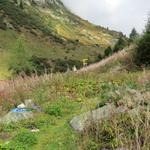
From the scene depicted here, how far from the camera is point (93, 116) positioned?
1074 cm

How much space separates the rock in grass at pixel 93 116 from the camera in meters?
10.3

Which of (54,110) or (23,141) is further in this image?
(54,110)

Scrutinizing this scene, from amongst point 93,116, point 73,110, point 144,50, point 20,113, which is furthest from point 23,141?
point 144,50

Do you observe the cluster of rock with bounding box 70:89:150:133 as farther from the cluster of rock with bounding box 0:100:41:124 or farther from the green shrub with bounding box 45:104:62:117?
the cluster of rock with bounding box 0:100:41:124

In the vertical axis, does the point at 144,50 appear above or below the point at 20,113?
above

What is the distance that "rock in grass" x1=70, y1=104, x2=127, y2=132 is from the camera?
10266 mm

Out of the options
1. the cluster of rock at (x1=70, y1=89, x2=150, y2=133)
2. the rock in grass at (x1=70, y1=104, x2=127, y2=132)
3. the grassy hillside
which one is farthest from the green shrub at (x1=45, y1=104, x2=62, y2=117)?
the cluster of rock at (x1=70, y1=89, x2=150, y2=133)

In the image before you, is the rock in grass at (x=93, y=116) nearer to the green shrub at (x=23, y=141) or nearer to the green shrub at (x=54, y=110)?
the green shrub at (x=23, y=141)

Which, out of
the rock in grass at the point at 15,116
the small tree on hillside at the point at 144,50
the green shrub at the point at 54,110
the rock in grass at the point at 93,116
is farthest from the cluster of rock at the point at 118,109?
the small tree on hillside at the point at 144,50

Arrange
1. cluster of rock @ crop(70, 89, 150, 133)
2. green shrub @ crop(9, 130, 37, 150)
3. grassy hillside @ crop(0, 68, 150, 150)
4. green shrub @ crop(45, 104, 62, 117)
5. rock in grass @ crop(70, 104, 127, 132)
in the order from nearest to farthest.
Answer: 1. grassy hillside @ crop(0, 68, 150, 150)
2. cluster of rock @ crop(70, 89, 150, 133)
3. rock in grass @ crop(70, 104, 127, 132)
4. green shrub @ crop(9, 130, 37, 150)
5. green shrub @ crop(45, 104, 62, 117)

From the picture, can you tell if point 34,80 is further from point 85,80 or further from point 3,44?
point 3,44

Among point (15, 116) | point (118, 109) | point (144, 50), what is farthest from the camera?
point (144, 50)

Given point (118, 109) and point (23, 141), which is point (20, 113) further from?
point (118, 109)

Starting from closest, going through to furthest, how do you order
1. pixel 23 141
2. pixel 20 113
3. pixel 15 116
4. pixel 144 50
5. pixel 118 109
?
pixel 118 109
pixel 23 141
pixel 15 116
pixel 20 113
pixel 144 50
